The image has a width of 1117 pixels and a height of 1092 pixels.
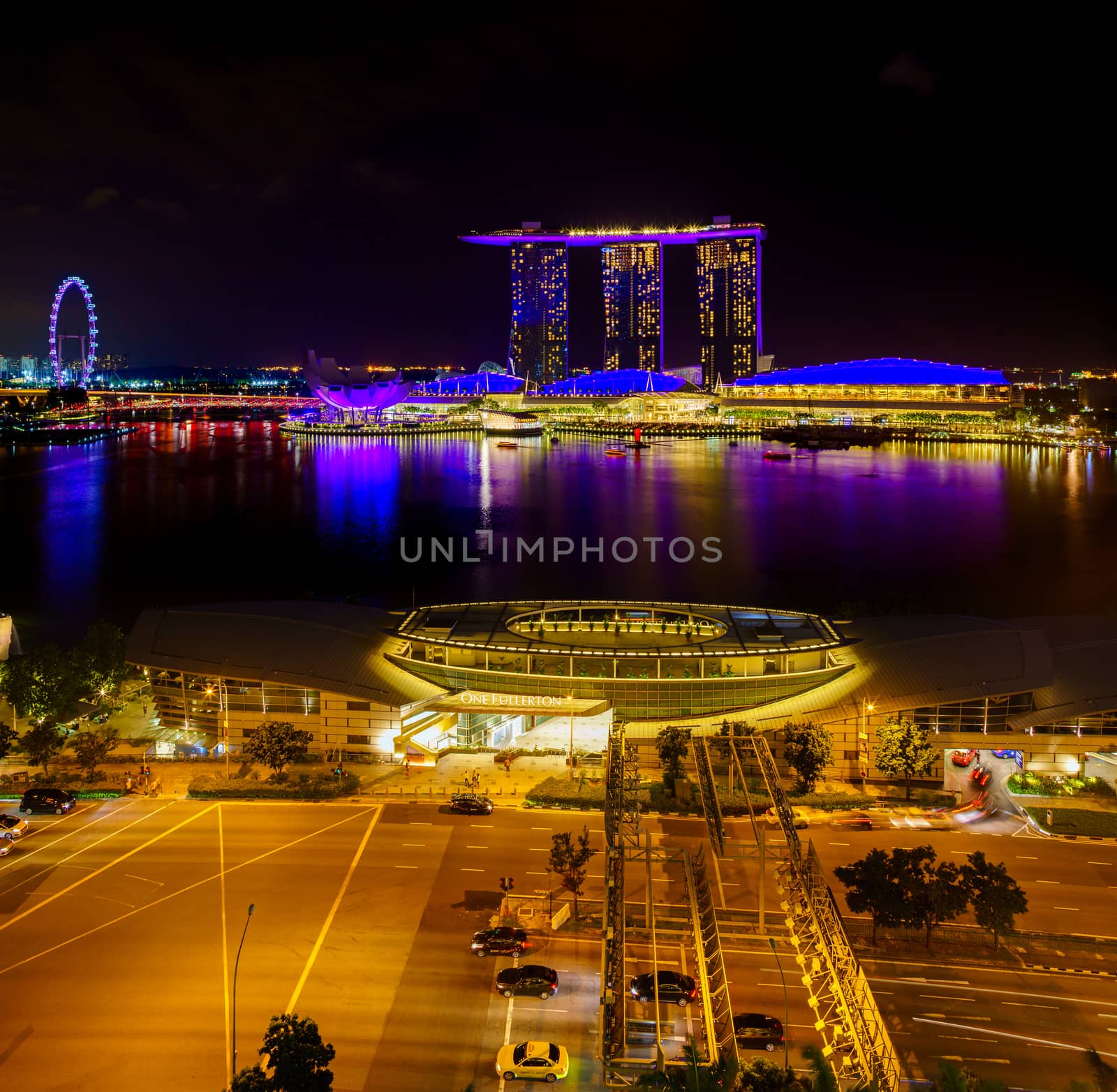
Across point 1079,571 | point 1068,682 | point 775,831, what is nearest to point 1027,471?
point 1079,571

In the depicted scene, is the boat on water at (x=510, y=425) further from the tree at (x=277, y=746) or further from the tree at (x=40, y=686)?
the tree at (x=277, y=746)

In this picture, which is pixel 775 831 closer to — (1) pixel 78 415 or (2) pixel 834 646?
(2) pixel 834 646

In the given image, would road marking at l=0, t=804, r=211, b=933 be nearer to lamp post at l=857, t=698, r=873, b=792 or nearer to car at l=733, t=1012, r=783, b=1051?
car at l=733, t=1012, r=783, b=1051

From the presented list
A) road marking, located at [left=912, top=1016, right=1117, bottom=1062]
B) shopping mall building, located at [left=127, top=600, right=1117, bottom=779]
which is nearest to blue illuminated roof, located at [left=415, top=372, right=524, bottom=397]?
shopping mall building, located at [left=127, top=600, right=1117, bottom=779]

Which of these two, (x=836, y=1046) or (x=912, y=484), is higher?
(x=912, y=484)

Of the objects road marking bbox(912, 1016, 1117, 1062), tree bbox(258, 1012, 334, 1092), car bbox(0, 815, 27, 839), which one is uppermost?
car bbox(0, 815, 27, 839)

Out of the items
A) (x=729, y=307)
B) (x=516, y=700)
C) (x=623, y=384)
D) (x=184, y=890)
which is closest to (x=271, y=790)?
(x=184, y=890)

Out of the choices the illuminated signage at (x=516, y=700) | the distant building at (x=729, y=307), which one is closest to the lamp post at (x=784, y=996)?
the illuminated signage at (x=516, y=700)
